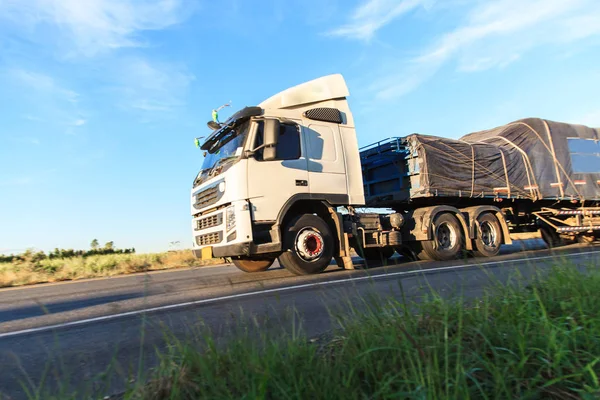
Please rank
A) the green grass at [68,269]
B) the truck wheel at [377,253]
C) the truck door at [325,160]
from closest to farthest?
the truck door at [325,160]
the truck wheel at [377,253]
the green grass at [68,269]

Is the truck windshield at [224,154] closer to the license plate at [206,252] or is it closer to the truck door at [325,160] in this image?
the truck door at [325,160]

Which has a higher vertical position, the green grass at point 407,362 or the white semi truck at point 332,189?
the white semi truck at point 332,189

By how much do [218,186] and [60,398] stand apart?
5.16 meters

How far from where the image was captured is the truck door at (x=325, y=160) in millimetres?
Result: 7168

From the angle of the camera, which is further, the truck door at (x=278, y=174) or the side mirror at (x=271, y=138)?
the truck door at (x=278, y=174)

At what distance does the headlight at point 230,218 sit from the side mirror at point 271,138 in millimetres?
998

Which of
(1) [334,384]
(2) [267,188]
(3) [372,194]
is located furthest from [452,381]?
(3) [372,194]

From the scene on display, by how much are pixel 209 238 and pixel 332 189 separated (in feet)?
7.94

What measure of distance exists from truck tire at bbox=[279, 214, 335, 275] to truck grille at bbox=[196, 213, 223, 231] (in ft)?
3.70

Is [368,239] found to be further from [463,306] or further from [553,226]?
[553,226]

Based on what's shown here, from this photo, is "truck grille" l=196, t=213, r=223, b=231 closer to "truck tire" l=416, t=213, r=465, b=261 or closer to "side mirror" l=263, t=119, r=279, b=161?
"side mirror" l=263, t=119, r=279, b=161

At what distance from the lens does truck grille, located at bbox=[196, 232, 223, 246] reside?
664 centimetres

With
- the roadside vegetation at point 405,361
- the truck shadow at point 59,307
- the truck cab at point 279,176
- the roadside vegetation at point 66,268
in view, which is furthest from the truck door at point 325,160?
the roadside vegetation at point 66,268

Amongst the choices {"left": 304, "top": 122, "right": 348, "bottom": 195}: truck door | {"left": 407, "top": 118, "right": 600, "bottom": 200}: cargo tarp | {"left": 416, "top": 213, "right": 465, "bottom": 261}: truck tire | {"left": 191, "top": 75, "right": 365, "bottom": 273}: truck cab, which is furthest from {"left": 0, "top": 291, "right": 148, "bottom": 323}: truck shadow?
{"left": 407, "top": 118, "right": 600, "bottom": 200}: cargo tarp
